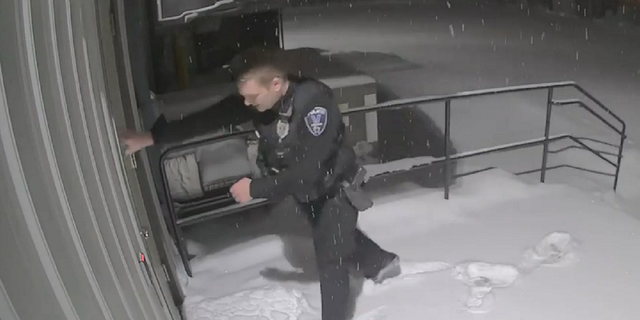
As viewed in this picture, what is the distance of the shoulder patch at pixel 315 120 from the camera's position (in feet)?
5.21

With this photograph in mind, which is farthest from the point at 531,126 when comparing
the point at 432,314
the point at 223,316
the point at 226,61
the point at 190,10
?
the point at 223,316

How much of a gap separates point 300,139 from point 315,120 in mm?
66

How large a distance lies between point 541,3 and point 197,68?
566 centimetres

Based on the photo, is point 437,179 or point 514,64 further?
point 514,64

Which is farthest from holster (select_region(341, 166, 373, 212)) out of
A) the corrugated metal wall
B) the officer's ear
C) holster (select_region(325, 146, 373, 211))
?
the corrugated metal wall

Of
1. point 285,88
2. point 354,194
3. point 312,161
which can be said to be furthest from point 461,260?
point 285,88

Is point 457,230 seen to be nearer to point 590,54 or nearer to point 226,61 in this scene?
point 226,61

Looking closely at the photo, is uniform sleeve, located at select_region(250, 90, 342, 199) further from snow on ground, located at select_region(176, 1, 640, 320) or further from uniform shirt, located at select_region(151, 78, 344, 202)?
snow on ground, located at select_region(176, 1, 640, 320)

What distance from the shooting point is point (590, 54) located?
261 inches

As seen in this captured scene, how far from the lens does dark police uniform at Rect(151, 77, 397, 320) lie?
1.61 metres

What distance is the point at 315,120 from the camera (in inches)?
62.6

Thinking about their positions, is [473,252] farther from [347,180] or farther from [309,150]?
[309,150]

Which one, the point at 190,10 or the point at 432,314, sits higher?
the point at 190,10

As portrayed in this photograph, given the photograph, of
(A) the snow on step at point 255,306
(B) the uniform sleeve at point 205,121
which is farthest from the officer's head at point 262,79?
(A) the snow on step at point 255,306
